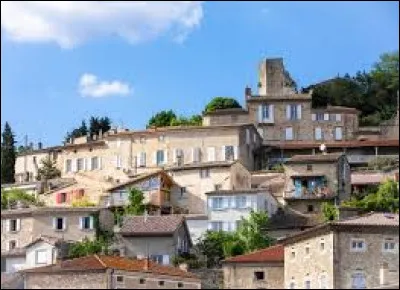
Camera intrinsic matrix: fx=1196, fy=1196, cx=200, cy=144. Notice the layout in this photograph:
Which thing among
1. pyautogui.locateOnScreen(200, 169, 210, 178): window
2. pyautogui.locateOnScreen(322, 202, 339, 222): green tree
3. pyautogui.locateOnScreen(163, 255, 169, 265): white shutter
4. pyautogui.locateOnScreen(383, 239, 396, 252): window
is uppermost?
pyautogui.locateOnScreen(200, 169, 210, 178): window

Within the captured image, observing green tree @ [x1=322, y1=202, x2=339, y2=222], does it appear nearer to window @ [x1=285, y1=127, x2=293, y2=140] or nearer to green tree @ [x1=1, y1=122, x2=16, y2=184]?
window @ [x1=285, y1=127, x2=293, y2=140]

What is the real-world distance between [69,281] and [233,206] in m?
17.1

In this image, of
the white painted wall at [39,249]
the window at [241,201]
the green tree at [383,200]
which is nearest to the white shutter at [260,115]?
the window at [241,201]

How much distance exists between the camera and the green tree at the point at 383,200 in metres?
62.1

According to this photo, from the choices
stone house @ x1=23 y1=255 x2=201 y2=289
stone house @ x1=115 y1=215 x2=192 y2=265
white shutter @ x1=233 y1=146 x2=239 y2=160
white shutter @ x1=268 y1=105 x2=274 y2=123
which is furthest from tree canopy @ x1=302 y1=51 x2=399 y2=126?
stone house @ x1=23 y1=255 x2=201 y2=289

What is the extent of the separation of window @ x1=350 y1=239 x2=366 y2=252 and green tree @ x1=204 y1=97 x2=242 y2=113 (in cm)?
3845

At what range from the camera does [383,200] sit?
63.1m

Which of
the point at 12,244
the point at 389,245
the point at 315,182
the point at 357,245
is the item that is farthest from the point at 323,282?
the point at 12,244

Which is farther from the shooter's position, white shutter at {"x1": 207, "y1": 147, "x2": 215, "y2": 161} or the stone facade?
white shutter at {"x1": 207, "y1": 147, "x2": 215, "y2": 161}

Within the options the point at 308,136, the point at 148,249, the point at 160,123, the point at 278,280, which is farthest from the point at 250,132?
the point at 278,280

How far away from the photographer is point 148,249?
203ft

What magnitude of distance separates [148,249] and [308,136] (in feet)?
83.3

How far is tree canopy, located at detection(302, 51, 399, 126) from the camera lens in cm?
9250

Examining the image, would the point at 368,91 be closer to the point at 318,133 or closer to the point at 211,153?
the point at 318,133
